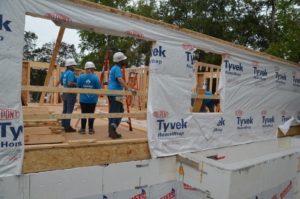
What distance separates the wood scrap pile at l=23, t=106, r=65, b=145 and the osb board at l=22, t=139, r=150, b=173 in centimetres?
19

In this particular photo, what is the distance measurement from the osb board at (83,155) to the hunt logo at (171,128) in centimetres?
37

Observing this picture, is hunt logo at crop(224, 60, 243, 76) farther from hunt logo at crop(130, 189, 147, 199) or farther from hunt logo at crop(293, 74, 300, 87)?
hunt logo at crop(130, 189, 147, 199)

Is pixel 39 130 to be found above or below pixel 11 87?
below

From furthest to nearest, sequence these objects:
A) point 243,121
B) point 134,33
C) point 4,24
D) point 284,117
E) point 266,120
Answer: point 284,117 → point 266,120 → point 243,121 → point 134,33 → point 4,24

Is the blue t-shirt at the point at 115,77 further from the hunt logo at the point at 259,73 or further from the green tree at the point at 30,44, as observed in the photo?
the green tree at the point at 30,44

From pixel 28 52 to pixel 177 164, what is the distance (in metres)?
53.2

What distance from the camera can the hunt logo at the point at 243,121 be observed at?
7.07 metres

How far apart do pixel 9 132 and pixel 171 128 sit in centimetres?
278

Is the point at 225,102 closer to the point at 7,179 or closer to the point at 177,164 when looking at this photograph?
the point at 177,164

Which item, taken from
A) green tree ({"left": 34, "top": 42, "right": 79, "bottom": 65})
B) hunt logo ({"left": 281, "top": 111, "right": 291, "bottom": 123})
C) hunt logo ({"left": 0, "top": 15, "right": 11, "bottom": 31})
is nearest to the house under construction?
hunt logo ({"left": 0, "top": 15, "right": 11, "bottom": 31})

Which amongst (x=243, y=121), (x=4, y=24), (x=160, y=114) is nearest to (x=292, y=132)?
(x=243, y=121)

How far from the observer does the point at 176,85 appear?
223 inches

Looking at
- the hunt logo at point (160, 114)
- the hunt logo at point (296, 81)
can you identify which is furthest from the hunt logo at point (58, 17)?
the hunt logo at point (296, 81)

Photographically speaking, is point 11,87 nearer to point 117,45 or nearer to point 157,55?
point 157,55
